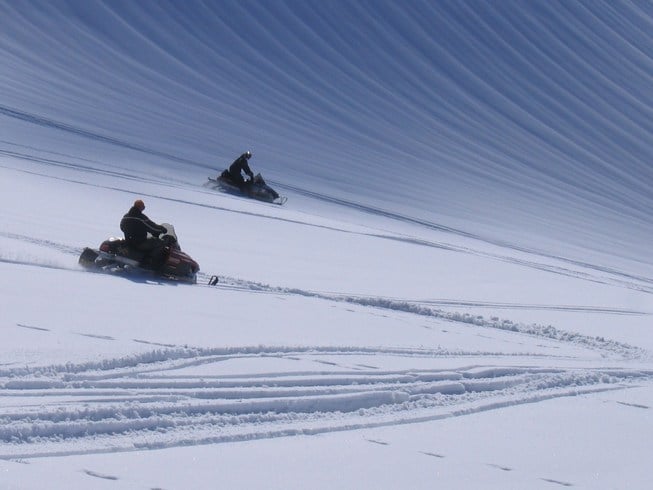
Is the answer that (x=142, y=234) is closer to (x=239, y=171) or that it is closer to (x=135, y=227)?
(x=135, y=227)

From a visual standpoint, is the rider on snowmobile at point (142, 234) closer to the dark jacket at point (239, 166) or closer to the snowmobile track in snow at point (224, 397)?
the snowmobile track in snow at point (224, 397)

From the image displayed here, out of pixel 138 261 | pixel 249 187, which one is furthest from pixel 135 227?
pixel 249 187

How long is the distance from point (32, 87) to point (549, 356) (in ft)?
60.3

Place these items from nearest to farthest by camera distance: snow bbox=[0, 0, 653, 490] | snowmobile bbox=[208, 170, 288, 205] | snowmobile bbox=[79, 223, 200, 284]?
snow bbox=[0, 0, 653, 490] → snowmobile bbox=[79, 223, 200, 284] → snowmobile bbox=[208, 170, 288, 205]

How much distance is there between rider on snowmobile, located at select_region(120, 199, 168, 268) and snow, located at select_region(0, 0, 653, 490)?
0.29m

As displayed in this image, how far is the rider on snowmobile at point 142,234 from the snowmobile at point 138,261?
0.8 inches

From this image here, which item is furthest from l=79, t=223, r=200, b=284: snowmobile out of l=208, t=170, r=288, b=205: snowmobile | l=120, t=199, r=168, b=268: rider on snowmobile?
l=208, t=170, r=288, b=205: snowmobile

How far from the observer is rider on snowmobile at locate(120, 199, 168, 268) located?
9.85 m

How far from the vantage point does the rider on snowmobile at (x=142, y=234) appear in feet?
32.3

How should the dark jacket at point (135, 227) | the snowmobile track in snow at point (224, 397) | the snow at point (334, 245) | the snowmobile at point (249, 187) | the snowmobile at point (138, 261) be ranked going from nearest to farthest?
1. the snowmobile track in snow at point (224, 397)
2. the snow at point (334, 245)
3. the snowmobile at point (138, 261)
4. the dark jacket at point (135, 227)
5. the snowmobile at point (249, 187)

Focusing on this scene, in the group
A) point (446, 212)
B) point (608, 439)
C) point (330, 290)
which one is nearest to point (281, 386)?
point (608, 439)

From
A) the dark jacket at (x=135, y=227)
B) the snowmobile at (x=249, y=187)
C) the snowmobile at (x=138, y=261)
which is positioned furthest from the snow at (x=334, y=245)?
the snowmobile at (x=249, y=187)

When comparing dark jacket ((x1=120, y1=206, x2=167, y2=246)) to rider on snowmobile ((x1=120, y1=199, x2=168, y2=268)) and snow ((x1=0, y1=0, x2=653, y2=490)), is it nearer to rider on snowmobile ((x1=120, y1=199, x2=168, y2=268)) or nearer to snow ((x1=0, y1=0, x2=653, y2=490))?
rider on snowmobile ((x1=120, y1=199, x2=168, y2=268))

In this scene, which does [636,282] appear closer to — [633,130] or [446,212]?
[446,212]
